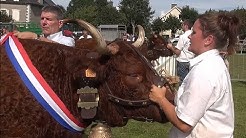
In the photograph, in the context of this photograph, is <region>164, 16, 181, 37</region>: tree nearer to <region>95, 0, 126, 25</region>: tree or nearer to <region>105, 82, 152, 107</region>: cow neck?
<region>95, 0, 126, 25</region>: tree

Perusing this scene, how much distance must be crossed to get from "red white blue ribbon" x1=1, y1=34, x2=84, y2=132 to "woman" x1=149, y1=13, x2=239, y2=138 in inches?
32.4

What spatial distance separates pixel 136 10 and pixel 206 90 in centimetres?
9997

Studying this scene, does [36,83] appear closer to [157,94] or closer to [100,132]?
[157,94]

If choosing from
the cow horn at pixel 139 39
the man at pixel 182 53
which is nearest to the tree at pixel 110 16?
the man at pixel 182 53

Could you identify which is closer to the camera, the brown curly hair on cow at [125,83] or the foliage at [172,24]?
the brown curly hair on cow at [125,83]

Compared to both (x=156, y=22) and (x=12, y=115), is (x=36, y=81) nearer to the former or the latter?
(x=12, y=115)

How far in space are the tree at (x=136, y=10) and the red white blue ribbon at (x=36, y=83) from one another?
95.9 metres

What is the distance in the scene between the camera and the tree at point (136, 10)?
333ft

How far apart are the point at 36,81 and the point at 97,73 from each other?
550 millimetres

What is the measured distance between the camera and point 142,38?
16.9 ft

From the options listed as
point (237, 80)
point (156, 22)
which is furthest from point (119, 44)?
point (156, 22)

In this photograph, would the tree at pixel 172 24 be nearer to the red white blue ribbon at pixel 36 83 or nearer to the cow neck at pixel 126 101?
the cow neck at pixel 126 101

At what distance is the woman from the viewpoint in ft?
13.8

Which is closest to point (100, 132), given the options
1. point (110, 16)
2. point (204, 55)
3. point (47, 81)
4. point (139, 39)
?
point (139, 39)
